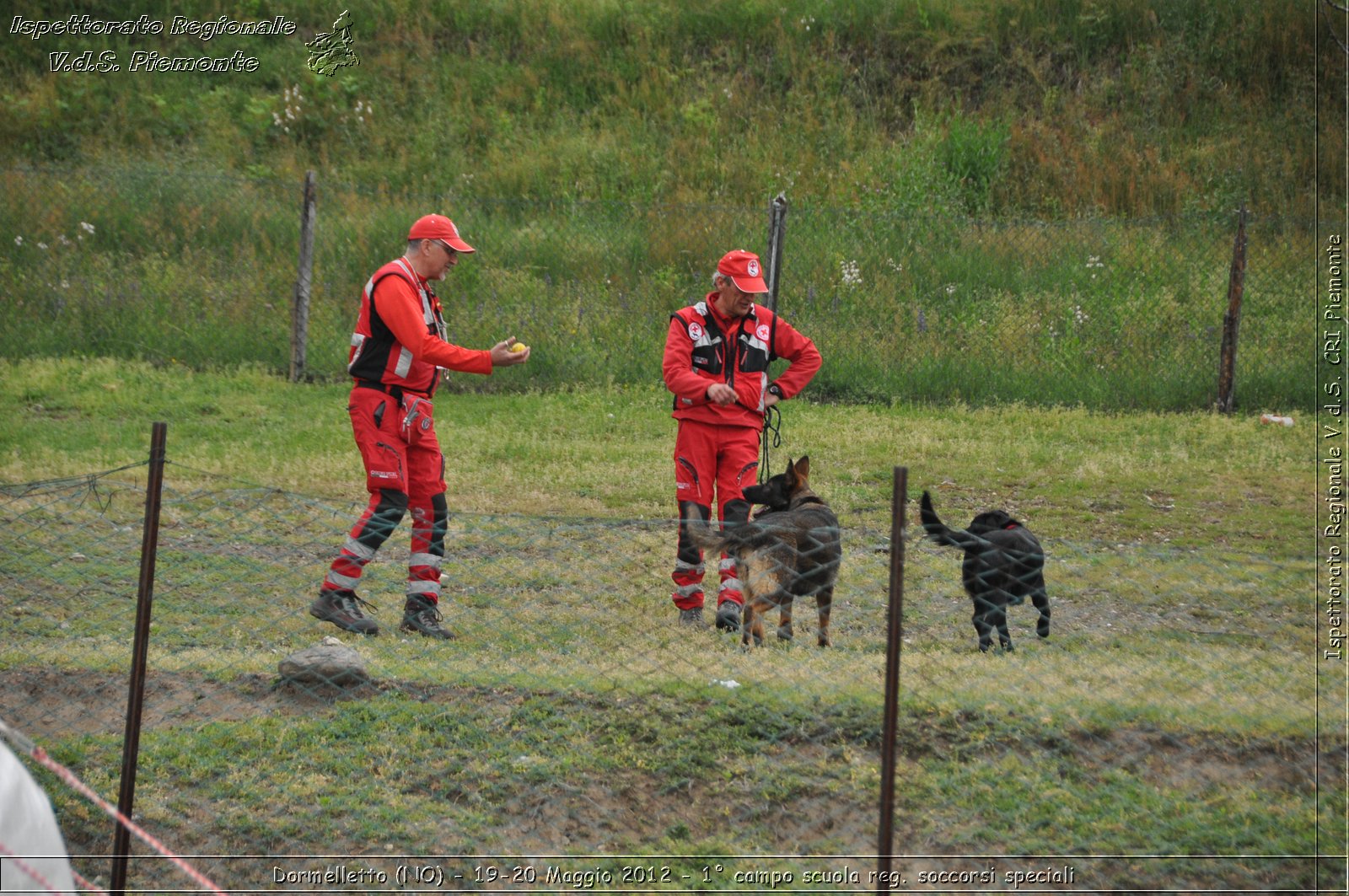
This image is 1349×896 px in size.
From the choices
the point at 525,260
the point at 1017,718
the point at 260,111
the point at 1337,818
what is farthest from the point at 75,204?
the point at 1337,818

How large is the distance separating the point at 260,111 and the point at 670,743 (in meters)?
15.4

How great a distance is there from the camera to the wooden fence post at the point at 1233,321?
39.0 ft

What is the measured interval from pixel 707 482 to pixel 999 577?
1683 millimetres

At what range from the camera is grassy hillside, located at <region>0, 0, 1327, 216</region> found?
53.4 ft

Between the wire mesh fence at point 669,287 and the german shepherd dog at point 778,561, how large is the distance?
6.15m

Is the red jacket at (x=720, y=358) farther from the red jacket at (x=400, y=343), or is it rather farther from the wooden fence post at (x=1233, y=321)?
the wooden fence post at (x=1233, y=321)

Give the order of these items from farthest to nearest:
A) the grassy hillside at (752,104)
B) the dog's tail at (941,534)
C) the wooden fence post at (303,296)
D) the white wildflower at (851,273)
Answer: the grassy hillside at (752,104) < the white wildflower at (851,273) < the wooden fence post at (303,296) < the dog's tail at (941,534)

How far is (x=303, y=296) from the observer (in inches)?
507

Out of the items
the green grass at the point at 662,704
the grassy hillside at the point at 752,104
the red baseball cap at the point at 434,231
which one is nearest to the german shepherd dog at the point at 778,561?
the green grass at the point at 662,704

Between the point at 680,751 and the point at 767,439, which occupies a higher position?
the point at 767,439

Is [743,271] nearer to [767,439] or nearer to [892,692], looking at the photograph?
[892,692]

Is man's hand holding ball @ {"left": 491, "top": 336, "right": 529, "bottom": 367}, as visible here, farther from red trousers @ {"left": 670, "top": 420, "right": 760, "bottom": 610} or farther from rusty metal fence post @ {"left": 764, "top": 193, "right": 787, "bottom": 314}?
rusty metal fence post @ {"left": 764, "top": 193, "right": 787, "bottom": 314}

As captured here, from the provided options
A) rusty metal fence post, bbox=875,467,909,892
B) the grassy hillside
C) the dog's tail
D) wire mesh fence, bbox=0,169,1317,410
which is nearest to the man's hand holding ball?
the dog's tail

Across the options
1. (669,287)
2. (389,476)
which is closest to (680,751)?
(389,476)
